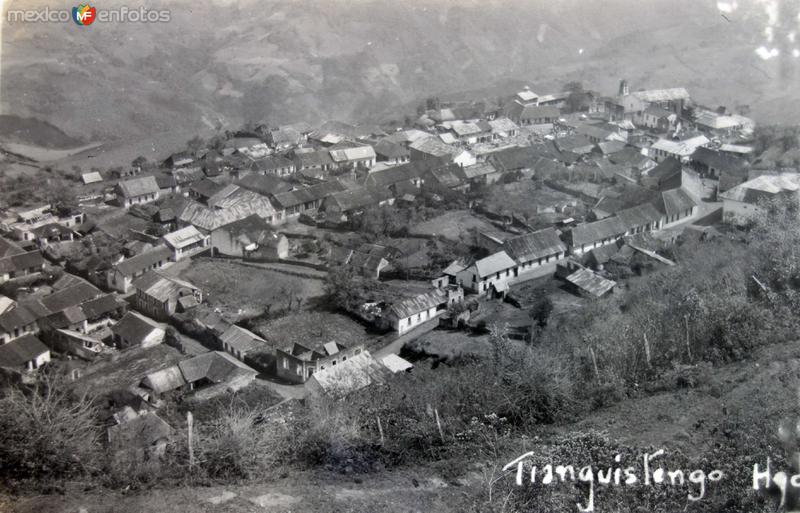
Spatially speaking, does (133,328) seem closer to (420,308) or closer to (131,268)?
(131,268)

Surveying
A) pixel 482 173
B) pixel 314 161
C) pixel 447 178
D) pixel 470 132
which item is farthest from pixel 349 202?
pixel 470 132

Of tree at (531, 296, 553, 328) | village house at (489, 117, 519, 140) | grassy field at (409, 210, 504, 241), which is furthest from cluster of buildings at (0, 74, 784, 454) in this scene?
tree at (531, 296, 553, 328)

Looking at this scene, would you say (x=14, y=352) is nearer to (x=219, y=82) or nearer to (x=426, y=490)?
(x=426, y=490)

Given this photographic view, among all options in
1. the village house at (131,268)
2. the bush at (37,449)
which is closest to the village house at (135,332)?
the village house at (131,268)

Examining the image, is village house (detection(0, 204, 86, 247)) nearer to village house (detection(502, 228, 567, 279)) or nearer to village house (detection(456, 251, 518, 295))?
village house (detection(456, 251, 518, 295))

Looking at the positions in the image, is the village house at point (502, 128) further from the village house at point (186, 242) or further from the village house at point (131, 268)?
the village house at point (131, 268)
